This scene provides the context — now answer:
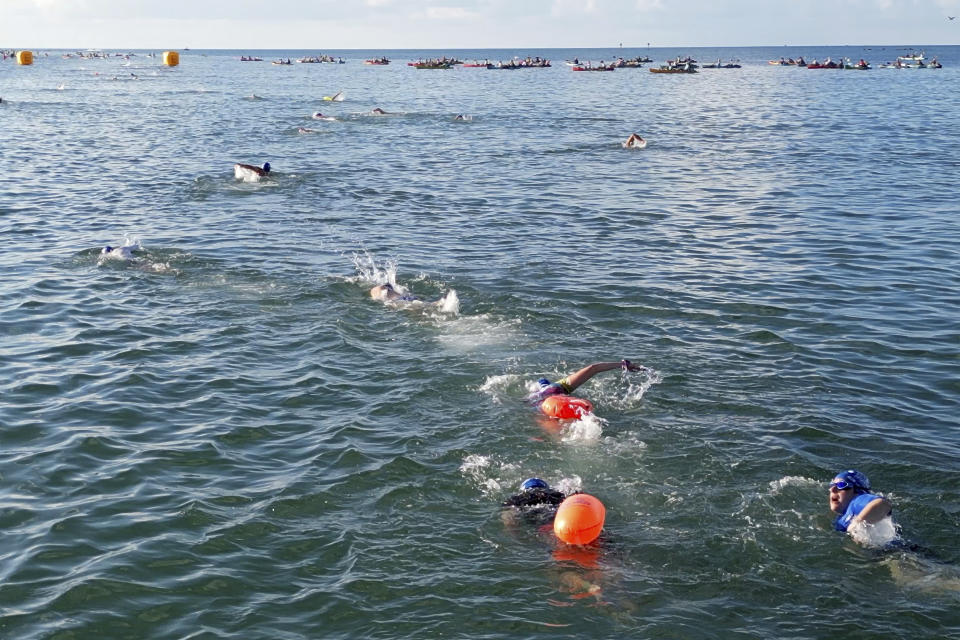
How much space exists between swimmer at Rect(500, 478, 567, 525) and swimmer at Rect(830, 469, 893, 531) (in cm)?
333

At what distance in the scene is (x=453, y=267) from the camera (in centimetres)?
2223

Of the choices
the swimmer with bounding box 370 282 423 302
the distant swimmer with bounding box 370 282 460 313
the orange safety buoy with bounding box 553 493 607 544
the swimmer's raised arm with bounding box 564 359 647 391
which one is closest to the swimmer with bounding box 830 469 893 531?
the orange safety buoy with bounding box 553 493 607 544

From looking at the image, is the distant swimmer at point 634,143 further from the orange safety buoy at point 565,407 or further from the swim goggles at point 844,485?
the swim goggles at point 844,485

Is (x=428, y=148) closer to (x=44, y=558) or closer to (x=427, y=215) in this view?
(x=427, y=215)

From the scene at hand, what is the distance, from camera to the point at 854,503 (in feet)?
34.6

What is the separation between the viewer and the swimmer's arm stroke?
1030 centimetres

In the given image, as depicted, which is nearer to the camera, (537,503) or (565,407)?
(537,503)

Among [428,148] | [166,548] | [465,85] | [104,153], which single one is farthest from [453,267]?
[465,85]

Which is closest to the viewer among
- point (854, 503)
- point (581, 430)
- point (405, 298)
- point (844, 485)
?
point (854, 503)

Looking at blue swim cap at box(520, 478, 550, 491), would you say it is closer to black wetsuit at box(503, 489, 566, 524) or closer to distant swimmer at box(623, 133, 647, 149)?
black wetsuit at box(503, 489, 566, 524)

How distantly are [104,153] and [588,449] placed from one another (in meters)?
38.4

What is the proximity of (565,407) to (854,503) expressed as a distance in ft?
14.1

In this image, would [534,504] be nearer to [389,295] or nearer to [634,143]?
[389,295]

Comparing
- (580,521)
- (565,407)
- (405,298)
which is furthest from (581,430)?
(405,298)
